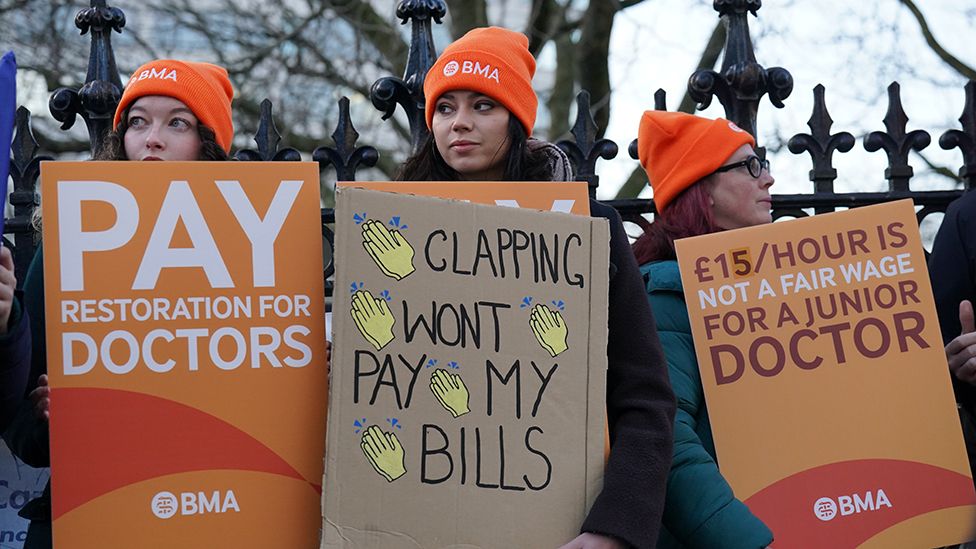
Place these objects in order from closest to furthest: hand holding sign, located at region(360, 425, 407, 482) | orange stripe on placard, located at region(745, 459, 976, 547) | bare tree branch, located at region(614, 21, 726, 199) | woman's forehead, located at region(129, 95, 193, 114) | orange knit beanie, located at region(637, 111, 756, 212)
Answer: hand holding sign, located at region(360, 425, 407, 482) → orange stripe on placard, located at region(745, 459, 976, 547) → woman's forehead, located at region(129, 95, 193, 114) → orange knit beanie, located at region(637, 111, 756, 212) → bare tree branch, located at region(614, 21, 726, 199)

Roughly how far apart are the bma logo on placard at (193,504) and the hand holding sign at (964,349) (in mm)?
1962

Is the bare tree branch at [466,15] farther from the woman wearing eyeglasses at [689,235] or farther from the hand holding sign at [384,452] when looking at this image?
the hand holding sign at [384,452]

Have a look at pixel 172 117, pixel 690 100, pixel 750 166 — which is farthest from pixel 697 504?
pixel 690 100

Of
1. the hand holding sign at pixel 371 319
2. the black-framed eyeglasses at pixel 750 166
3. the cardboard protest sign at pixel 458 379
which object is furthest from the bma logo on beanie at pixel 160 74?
the black-framed eyeglasses at pixel 750 166

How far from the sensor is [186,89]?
340 cm

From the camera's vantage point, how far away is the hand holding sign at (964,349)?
11.2 feet

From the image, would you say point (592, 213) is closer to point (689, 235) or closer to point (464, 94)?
point (464, 94)

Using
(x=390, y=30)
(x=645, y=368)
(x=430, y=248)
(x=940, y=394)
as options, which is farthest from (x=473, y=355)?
(x=390, y=30)

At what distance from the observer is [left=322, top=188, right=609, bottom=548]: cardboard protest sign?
2443mm

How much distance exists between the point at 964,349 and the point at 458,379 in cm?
160

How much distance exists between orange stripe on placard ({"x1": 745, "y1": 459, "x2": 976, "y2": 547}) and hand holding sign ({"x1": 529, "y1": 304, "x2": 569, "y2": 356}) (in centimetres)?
82

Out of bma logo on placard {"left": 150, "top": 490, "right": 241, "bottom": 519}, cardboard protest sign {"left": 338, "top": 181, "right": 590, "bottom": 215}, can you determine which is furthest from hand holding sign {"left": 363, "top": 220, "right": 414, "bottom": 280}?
bma logo on placard {"left": 150, "top": 490, "right": 241, "bottom": 519}

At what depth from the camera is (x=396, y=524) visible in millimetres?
2428

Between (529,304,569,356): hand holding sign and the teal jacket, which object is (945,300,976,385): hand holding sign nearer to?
the teal jacket
